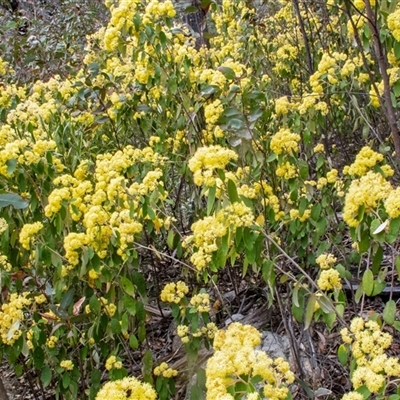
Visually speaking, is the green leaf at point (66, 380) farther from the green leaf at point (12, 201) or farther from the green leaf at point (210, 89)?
Answer: the green leaf at point (210, 89)

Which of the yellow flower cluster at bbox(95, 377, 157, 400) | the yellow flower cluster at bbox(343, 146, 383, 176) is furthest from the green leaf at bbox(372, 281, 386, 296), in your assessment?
the yellow flower cluster at bbox(95, 377, 157, 400)

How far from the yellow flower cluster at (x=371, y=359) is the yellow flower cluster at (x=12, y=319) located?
1.49 metres

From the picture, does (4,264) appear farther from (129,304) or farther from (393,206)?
(393,206)

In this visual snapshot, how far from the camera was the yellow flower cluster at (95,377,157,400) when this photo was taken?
1.65 meters

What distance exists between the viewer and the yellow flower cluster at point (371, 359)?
1569mm

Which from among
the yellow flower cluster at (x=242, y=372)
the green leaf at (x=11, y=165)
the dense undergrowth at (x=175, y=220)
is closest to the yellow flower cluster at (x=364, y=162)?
the dense undergrowth at (x=175, y=220)

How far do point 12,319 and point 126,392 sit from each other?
1.15 metres

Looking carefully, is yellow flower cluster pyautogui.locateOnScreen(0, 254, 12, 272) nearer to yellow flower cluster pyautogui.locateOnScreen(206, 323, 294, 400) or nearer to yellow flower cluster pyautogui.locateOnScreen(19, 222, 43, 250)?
yellow flower cluster pyautogui.locateOnScreen(19, 222, 43, 250)

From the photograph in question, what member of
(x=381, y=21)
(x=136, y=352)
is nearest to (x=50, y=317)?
(x=136, y=352)

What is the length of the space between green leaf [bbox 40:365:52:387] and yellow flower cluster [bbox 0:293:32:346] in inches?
9.8

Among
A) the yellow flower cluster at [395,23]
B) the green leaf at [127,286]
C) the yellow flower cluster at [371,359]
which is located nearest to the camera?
the yellow flower cluster at [371,359]

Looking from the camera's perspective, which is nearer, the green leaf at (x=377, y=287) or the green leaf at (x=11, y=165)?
the green leaf at (x=377, y=287)

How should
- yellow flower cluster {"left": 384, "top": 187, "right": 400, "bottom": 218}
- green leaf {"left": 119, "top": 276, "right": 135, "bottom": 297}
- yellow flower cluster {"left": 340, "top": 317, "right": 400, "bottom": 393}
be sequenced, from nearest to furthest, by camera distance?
yellow flower cluster {"left": 340, "top": 317, "right": 400, "bottom": 393}, yellow flower cluster {"left": 384, "top": 187, "right": 400, "bottom": 218}, green leaf {"left": 119, "top": 276, "right": 135, "bottom": 297}

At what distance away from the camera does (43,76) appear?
22.3ft
